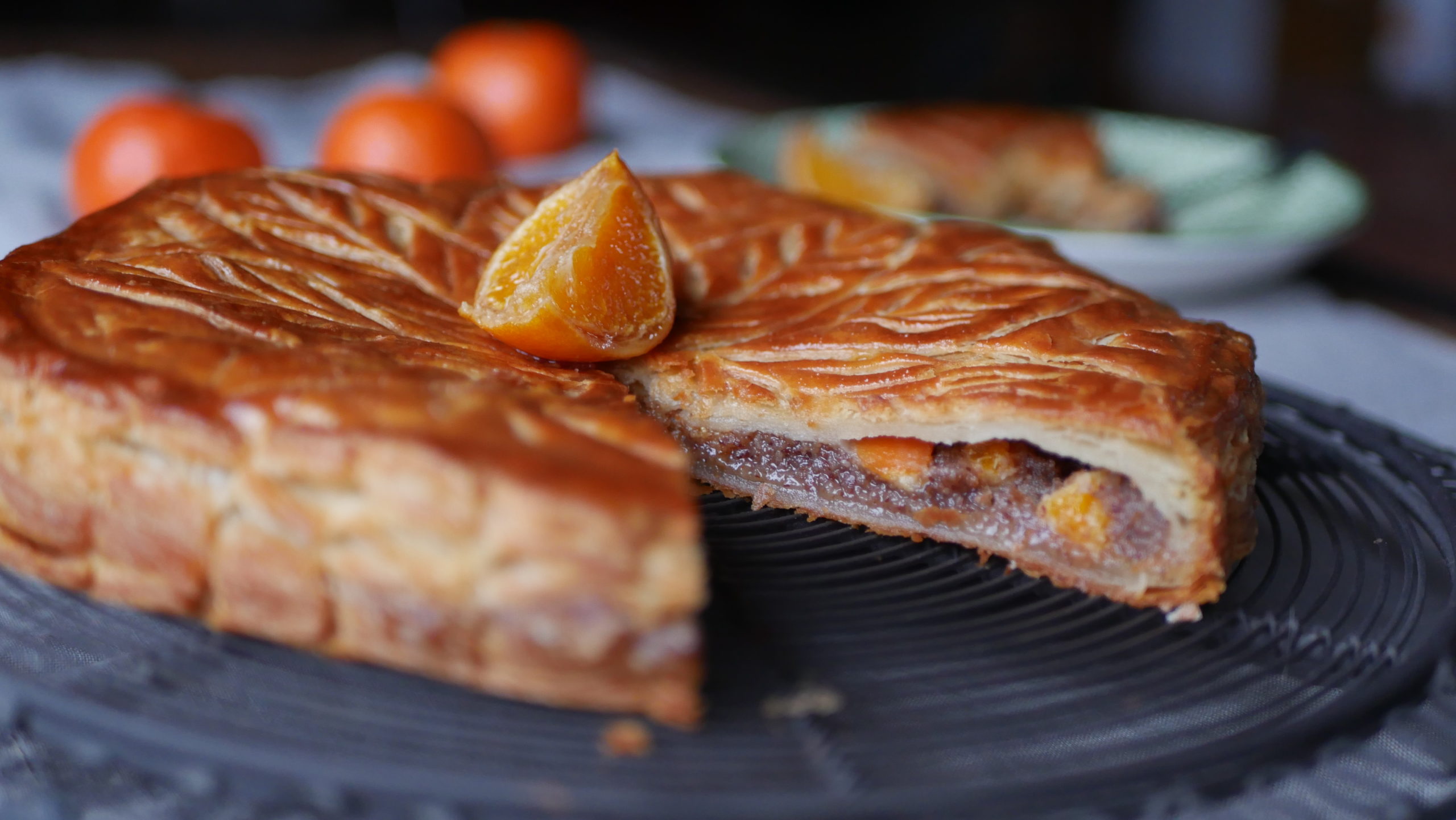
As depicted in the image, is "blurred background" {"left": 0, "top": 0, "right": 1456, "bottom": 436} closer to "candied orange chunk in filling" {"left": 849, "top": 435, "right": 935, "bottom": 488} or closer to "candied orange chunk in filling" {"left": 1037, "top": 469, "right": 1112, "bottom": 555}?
"candied orange chunk in filling" {"left": 1037, "top": 469, "right": 1112, "bottom": 555}

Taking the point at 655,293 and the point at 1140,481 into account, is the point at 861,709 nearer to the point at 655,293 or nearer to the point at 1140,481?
the point at 1140,481

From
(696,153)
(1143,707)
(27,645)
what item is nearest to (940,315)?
(1143,707)

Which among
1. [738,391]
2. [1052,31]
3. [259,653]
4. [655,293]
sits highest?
[1052,31]

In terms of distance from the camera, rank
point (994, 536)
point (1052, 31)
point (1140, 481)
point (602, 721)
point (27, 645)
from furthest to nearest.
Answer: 1. point (1052, 31)
2. point (994, 536)
3. point (1140, 481)
4. point (27, 645)
5. point (602, 721)

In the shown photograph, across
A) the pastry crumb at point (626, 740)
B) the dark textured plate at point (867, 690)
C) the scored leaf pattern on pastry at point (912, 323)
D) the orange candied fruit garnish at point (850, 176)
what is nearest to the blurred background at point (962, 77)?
the orange candied fruit garnish at point (850, 176)

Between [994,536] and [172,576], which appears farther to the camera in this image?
[994,536]

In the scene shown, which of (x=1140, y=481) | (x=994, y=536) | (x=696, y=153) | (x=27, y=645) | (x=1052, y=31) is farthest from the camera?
(x=1052, y=31)

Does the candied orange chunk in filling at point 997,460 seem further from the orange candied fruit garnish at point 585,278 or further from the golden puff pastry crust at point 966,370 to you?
the orange candied fruit garnish at point 585,278
